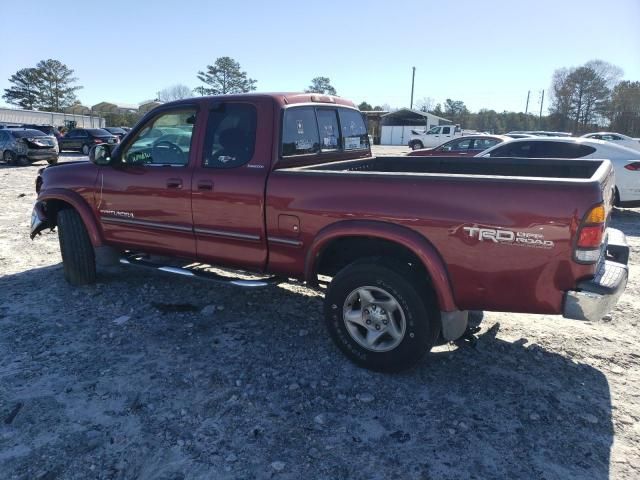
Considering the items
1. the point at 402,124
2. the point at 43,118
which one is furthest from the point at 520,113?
the point at 43,118

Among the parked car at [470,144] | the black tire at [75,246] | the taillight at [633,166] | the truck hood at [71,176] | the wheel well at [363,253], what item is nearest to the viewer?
the wheel well at [363,253]

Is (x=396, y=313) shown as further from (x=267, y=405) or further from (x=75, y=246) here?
(x=75, y=246)

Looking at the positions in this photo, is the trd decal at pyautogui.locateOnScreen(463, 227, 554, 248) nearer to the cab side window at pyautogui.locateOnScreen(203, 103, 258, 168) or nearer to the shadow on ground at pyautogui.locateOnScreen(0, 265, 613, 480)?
the shadow on ground at pyautogui.locateOnScreen(0, 265, 613, 480)

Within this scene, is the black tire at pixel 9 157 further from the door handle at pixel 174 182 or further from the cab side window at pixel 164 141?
the door handle at pixel 174 182

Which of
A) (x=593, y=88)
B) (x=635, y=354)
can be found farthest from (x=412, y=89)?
(x=635, y=354)

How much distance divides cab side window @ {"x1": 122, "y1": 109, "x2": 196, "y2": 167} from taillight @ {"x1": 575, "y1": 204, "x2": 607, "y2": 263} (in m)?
3.12

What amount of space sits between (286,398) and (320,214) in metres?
1.29

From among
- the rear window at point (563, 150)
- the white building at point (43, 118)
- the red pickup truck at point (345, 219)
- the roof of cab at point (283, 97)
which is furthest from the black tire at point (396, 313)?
the white building at point (43, 118)

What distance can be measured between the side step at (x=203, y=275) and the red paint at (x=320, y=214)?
125 mm

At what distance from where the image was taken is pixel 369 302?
3377mm

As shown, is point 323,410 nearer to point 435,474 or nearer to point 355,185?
point 435,474

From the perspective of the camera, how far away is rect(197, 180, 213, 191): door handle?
3968mm

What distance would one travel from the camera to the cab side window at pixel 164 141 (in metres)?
4.25

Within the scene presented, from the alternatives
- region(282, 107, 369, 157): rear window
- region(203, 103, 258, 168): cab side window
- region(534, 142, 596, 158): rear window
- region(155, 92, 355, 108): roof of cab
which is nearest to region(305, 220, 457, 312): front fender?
region(282, 107, 369, 157): rear window
